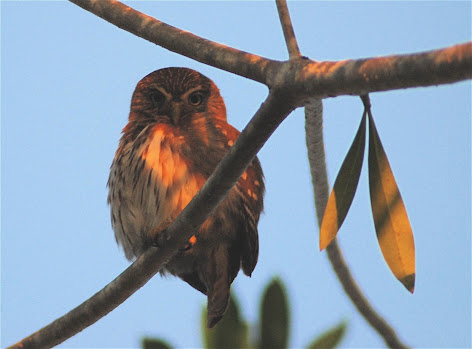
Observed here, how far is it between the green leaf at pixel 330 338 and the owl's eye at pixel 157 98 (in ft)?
7.50

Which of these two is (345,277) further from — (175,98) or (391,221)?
(391,221)

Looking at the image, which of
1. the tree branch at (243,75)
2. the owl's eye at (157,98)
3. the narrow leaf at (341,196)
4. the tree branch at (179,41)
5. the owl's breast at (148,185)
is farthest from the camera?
the owl's eye at (157,98)

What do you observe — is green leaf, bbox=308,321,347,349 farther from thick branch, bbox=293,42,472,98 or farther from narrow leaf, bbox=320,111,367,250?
thick branch, bbox=293,42,472,98

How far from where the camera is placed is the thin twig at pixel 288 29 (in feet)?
9.34

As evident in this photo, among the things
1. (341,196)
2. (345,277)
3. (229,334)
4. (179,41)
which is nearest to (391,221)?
(341,196)

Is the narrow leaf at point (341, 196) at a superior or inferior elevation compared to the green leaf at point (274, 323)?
superior

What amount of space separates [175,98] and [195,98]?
0.20 m

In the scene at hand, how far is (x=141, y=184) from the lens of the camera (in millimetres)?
4445

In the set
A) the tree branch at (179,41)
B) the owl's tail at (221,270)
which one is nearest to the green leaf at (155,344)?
the owl's tail at (221,270)

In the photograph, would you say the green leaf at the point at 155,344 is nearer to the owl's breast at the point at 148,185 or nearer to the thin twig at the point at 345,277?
the owl's breast at the point at 148,185

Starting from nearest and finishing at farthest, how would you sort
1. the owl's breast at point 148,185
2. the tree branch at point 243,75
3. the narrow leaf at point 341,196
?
the tree branch at point 243,75 → the narrow leaf at point 341,196 → the owl's breast at point 148,185

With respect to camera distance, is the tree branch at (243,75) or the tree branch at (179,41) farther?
the tree branch at (179,41)

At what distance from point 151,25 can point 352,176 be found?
1286mm

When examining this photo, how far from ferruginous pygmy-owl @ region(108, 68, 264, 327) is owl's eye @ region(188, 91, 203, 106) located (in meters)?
0.12
